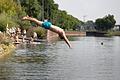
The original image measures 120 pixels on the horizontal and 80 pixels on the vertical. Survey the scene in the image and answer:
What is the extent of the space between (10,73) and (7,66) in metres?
3.92

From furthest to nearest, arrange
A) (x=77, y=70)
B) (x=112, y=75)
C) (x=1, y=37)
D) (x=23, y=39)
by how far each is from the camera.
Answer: (x=23, y=39) < (x=1, y=37) < (x=77, y=70) < (x=112, y=75)

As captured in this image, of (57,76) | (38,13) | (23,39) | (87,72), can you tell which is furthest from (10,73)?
(38,13)

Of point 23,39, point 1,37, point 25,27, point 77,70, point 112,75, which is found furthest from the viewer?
point 25,27

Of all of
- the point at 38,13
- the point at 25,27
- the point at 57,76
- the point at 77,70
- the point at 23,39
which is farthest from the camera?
the point at 38,13

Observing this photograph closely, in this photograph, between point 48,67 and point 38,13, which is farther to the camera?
point 38,13

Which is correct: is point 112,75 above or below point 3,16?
below

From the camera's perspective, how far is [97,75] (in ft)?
95.5

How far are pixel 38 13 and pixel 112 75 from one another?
3520 inches

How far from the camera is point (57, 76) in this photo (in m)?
27.6

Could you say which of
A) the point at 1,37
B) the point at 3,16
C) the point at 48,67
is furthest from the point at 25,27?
the point at 48,67

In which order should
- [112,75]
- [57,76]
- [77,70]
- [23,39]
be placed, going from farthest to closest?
[23,39] → [77,70] → [112,75] → [57,76]

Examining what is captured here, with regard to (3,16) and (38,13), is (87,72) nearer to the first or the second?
(3,16)

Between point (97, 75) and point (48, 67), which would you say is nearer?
point (97, 75)

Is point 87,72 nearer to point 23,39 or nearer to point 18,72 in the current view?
point 18,72
